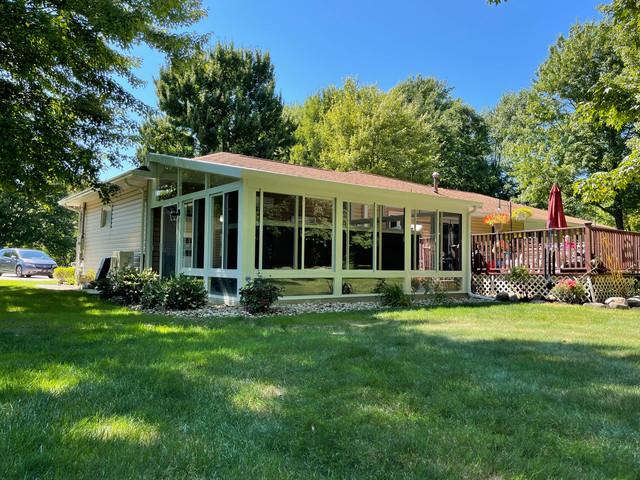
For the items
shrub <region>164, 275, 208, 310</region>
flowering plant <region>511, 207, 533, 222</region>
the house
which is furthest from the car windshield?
flowering plant <region>511, 207, 533, 222</region>

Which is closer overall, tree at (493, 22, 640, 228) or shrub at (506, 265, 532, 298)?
shrub at (506, 265, 532, 298)

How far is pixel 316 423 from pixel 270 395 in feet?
1.93

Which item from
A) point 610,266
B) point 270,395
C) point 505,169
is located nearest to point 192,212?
point 270,395

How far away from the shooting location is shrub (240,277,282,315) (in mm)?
7613

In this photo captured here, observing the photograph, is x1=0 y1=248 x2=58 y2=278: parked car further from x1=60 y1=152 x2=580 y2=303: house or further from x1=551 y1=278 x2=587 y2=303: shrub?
x1=551 y1=278 x2=587 y2=303: shrub

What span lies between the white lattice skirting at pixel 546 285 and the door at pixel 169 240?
796 centimetres

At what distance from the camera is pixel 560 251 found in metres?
11.0

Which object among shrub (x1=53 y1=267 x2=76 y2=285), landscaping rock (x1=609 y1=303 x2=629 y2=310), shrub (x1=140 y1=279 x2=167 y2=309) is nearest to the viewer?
shrub (x1=140 y1=279 x2=167 y2=309)

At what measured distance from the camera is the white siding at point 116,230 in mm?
12378

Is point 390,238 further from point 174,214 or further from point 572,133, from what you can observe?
point 572,133

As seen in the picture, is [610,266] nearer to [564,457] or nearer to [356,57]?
[564,457]

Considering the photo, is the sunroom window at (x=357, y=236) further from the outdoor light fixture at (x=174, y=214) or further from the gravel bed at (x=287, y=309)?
the outdoor light fixture at (x=174, y=214)

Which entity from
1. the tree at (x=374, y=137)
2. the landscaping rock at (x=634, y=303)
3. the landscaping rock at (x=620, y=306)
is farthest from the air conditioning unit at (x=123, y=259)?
the tree at (x=374, y=137)

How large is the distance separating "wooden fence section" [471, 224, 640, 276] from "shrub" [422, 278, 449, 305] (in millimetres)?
2022
